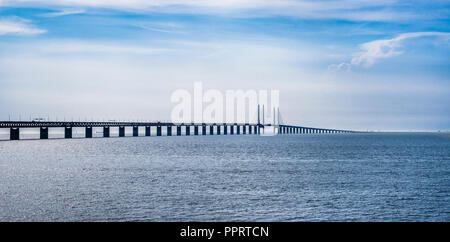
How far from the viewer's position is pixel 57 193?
39875 millimetres

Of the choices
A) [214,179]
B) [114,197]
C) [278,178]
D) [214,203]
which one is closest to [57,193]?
[114,197]

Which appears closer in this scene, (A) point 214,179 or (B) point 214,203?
(B) point 214,203

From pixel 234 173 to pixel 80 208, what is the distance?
86.3 ft

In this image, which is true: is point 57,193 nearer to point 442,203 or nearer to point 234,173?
point 234,173

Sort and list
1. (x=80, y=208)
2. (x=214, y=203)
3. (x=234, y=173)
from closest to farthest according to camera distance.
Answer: (x=80, y=208) → (x=214, y=203) → (x=234, y=173)

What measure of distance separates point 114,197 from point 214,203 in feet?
23.2

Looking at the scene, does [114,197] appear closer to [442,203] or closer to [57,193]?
[57,193]

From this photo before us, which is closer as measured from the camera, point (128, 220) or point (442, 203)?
point (128, 220)

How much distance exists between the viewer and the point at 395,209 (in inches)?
1329

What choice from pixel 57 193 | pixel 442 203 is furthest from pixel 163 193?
pixel 442 203
